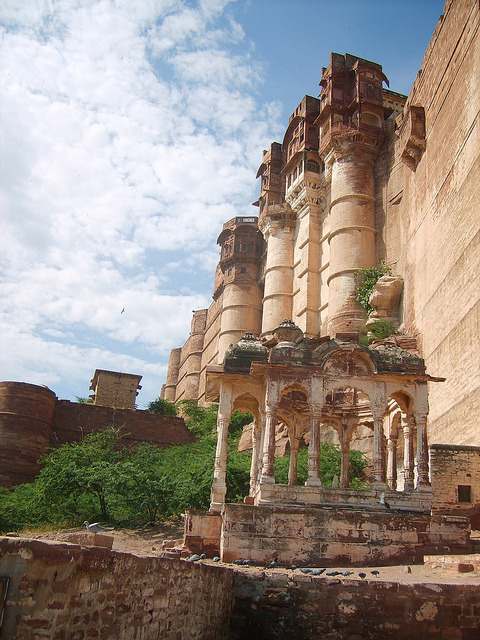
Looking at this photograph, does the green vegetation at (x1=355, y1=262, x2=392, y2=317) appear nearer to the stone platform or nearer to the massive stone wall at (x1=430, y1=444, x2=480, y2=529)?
the massive stone wall at (x1=430, y1=444, x2=480, y2=529)

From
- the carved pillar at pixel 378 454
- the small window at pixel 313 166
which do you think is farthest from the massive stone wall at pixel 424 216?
the carved pillar at pixel 378 454

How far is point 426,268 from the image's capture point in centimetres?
2225

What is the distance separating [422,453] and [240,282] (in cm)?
3049

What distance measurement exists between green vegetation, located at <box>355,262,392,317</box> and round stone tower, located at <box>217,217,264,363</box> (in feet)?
41.3

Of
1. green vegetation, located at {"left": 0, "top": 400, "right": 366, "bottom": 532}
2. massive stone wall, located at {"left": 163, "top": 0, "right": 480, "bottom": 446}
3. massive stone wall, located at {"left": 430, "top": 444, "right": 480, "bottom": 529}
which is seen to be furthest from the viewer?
massive stone wall, located at {"left": 163, "top": 0, "right": 480, "bottom": 446}

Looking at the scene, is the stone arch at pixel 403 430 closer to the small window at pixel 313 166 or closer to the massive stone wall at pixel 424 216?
the massive stone wall at pixel 424 216

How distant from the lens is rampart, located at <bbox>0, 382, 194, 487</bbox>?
82.4 feet

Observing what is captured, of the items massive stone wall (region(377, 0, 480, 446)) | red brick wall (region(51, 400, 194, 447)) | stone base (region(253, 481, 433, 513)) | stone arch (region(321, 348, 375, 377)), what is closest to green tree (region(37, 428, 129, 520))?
stone base (region(253, 481, 433, 513))

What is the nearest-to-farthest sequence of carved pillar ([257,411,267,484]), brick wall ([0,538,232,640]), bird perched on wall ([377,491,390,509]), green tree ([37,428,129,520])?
brick wall ([0,538,232,640]), bird perched on wall ([377,491,390,509]), carved pillar ([257,411,267,484]), green tree ([37,428,129,520])

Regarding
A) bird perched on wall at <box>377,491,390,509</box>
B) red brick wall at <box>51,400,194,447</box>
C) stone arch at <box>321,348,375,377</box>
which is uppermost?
red brick wall at <box>51,400,194,447</box>

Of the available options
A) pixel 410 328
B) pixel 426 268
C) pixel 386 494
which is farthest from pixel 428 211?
pixel 386 494

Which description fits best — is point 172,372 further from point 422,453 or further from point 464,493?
point 422,453

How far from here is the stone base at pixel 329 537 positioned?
9.51m

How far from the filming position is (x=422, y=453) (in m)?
11.1
